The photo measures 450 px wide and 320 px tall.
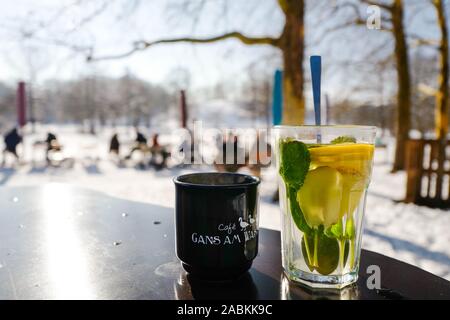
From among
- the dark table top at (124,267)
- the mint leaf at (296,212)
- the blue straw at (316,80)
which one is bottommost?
the dark table top at (124,267)

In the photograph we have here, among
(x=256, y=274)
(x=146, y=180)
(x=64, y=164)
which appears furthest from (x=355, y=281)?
(x=64, y=164)

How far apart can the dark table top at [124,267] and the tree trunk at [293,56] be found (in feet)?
13.8

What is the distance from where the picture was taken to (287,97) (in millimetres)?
5258

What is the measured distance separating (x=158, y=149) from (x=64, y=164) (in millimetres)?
2647

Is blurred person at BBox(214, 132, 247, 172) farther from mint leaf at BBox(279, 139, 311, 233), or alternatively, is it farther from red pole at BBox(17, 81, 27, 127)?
mint leaf at BBox(279, 139, 311, 233)

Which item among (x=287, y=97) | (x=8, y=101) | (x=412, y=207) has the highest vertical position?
(x=8, y=101)

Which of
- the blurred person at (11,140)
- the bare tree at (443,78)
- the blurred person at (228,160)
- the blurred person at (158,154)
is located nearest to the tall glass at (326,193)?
the blurred person at (228,160)

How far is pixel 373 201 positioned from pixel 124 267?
Answer: 5580mm

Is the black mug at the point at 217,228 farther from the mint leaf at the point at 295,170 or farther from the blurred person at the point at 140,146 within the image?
the blurred person at the point at 140,146

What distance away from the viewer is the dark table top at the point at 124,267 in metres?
0.71

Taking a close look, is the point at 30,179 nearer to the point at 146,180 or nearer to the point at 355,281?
the point at 146,180

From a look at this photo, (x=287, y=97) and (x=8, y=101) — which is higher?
(x=8, y=101)

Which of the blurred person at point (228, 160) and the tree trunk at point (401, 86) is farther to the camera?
the tree trunk at point (401, 86)
